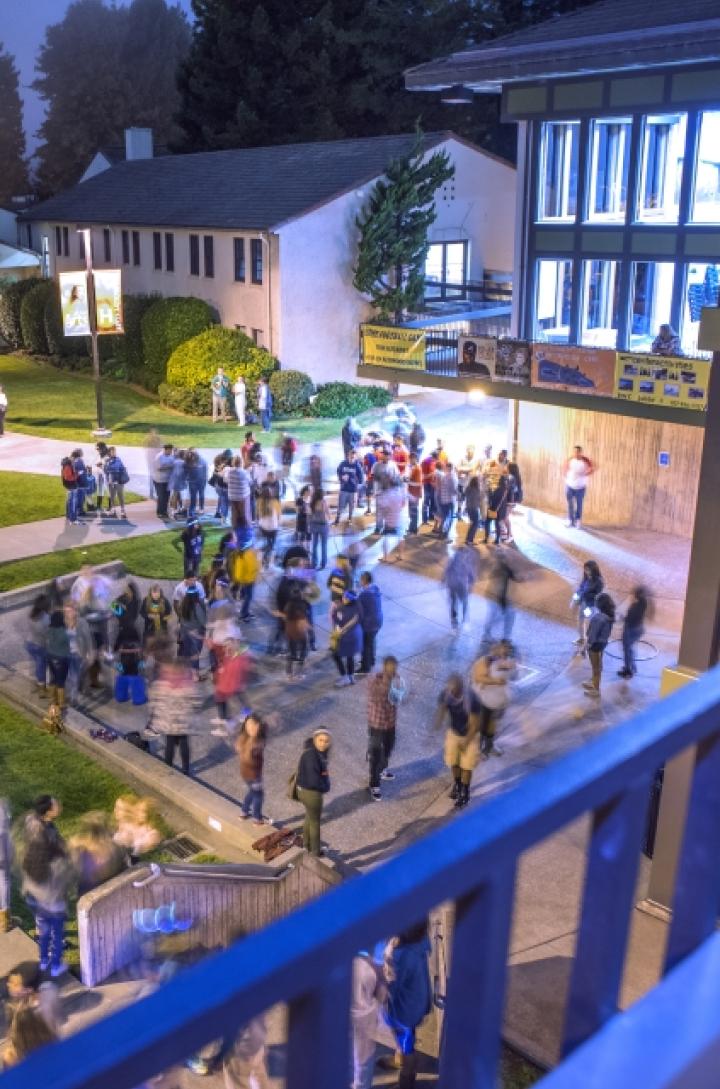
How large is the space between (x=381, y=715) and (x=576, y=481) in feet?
38.2

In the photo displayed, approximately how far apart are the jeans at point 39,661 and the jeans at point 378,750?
4.77 meters

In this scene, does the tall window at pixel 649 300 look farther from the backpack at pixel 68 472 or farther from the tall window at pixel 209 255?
the tall window at pixel 209 255

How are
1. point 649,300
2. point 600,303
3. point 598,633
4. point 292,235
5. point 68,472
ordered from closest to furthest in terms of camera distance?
1. point 598,633
2. point 68,472
3. point 649,300
4. point 600,303
5. point 292,235

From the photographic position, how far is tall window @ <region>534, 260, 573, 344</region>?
2472 cm

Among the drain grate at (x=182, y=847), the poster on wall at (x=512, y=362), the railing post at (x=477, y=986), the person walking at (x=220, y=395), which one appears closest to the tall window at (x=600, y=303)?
the poster on wall at (x=512, y=362)

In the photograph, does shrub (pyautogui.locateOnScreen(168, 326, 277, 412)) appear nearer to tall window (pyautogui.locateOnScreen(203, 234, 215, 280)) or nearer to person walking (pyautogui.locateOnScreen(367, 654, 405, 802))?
tall window (pyautogui.locateOnScreen(203, 234, 215, 280))

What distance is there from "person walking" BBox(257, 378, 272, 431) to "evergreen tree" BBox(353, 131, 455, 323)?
5.62 metres

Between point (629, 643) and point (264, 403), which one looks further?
point (264, 403)

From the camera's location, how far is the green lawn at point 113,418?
31.9 meters

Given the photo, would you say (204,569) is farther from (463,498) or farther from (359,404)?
(359,404)

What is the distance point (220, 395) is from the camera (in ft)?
110

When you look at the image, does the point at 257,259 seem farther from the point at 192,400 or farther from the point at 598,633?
the point at 598,633

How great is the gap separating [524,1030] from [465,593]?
512 inches

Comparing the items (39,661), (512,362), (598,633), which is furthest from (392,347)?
(39,661)
